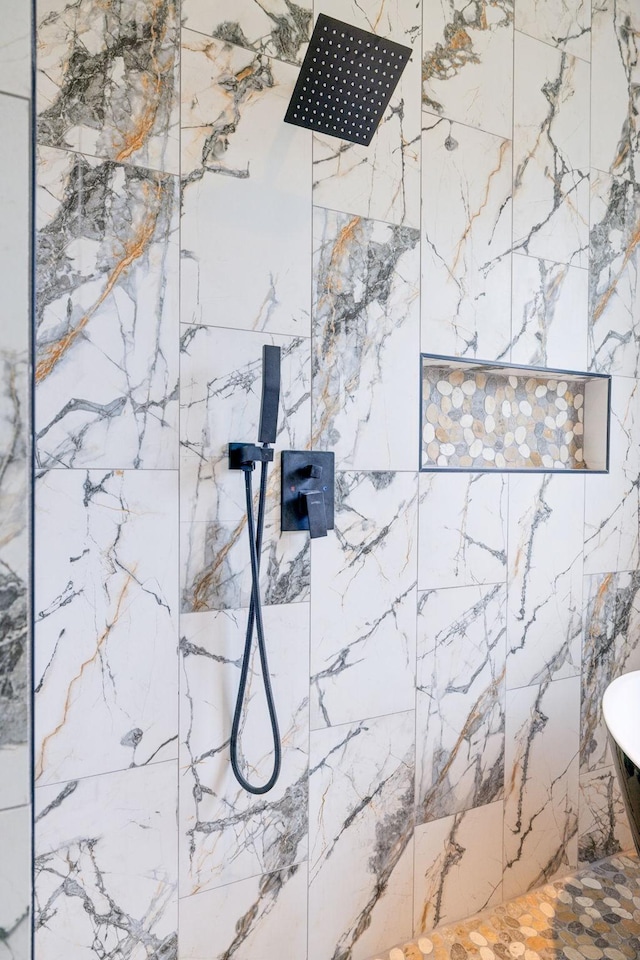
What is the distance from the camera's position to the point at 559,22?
2.12 m

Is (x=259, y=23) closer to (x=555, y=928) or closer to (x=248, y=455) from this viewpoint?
(x=248, y=455)

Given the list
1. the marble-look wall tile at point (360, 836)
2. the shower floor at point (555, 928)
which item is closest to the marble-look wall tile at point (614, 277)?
the marble-look wall tile at point (360, 836)

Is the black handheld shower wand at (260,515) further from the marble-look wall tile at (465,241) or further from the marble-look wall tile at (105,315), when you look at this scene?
the marble-look wall tile at (465,241)

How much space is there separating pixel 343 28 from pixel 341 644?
140cm

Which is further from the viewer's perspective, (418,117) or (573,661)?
(573,661)

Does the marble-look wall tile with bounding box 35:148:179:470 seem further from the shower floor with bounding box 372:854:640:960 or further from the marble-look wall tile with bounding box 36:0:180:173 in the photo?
the shower floor with bounding box 372:854:640:960

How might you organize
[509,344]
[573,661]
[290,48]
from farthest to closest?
[573,661] < [509,344] < [290,48]

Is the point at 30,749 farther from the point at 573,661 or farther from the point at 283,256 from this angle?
Result: the point at 573,661

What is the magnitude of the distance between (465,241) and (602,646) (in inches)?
56.3

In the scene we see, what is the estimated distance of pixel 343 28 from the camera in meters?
1.34

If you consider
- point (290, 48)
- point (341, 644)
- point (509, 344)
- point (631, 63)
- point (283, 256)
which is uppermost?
point (631, 63)

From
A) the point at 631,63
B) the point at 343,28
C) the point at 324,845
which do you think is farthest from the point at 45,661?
the point at 631,63

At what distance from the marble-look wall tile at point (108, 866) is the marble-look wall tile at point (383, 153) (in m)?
1.46

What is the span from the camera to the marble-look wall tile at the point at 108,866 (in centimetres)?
138
